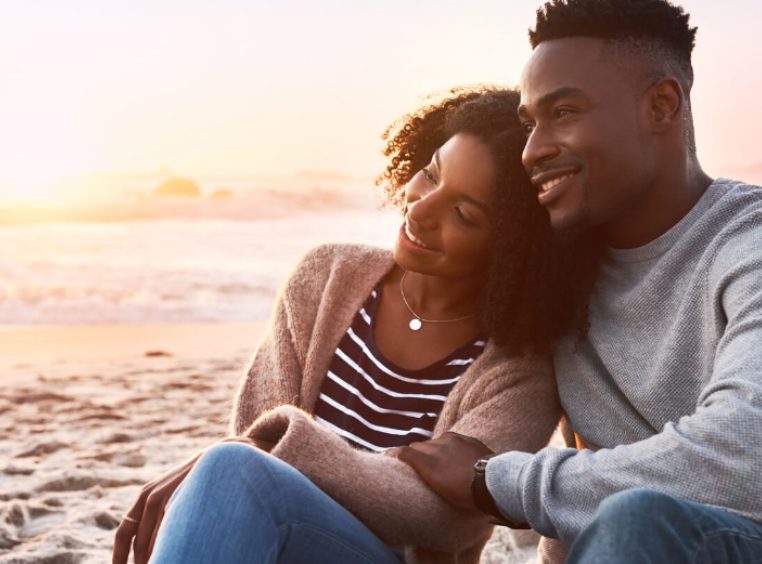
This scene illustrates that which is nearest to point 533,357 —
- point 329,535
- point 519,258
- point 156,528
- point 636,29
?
point 519,258

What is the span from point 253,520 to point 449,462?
1.58 feet

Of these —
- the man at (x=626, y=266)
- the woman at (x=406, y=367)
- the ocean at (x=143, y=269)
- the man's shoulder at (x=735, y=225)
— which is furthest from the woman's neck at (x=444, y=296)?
the ocean at (x=143, y=269)

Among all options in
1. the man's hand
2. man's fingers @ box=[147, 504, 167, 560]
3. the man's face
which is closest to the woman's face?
the man's face

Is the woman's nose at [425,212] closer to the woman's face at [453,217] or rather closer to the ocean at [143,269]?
the woman's face at [453,217]

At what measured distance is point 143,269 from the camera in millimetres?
14312

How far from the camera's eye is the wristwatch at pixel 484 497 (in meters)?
2.02

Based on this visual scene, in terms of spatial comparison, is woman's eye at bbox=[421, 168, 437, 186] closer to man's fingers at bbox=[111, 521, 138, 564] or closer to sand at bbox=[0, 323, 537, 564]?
man's fingers at bbox=[111, 521, 138, 564]

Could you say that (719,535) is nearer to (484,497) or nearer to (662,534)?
(662,534)

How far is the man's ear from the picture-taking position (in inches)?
90.9

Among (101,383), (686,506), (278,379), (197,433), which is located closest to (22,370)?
(101,383)

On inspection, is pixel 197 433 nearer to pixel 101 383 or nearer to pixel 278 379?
pixel 101 383

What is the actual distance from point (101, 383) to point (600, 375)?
5264mm

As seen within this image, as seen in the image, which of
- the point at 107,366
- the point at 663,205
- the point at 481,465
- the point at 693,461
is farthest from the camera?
the point at 107,366

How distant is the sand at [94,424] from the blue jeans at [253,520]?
170cm
